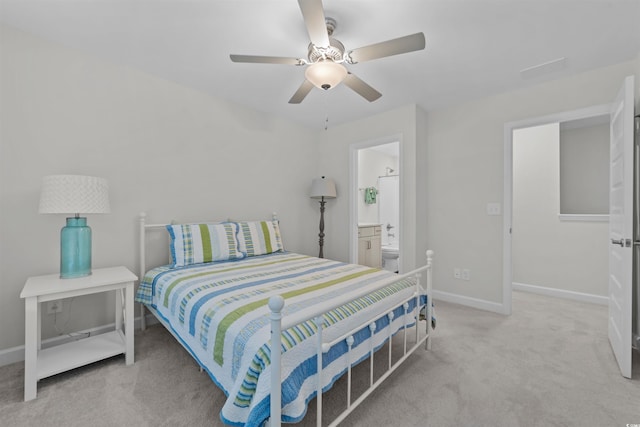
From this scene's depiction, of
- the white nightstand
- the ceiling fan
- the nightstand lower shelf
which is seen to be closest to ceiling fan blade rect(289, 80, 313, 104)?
the ceiling fan

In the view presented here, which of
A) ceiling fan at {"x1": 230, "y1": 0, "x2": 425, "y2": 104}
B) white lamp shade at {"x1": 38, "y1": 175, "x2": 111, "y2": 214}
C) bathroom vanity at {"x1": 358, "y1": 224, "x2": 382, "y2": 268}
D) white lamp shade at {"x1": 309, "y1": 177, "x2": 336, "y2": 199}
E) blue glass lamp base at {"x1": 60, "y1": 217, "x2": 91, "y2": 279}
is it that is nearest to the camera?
ceiling fan at {"x1": 230, "y1": 0, "x2": 425, "y2": 104}

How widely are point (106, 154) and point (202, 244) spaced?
112 cm

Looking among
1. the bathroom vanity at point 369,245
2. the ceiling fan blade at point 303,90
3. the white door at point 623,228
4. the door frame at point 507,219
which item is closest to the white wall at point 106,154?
the ceiling fan blade at point 303,90

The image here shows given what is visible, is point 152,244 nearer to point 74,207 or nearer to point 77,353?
point 74,207

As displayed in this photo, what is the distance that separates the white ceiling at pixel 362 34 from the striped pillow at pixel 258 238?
1.47 m

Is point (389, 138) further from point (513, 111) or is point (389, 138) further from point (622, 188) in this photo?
point (622, 188)

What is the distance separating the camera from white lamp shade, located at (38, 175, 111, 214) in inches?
72.5

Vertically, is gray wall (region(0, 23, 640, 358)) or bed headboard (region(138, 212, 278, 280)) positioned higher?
gray wall (region(0, 23, 640, 358))

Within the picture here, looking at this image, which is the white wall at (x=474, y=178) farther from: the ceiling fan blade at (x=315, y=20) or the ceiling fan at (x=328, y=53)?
the ceiling fan blade at (x=315, y=20)

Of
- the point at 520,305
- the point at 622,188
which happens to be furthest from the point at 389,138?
the point at 520,305

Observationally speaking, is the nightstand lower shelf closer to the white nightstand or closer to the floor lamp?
the white nightstand

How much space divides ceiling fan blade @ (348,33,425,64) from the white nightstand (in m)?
2.19

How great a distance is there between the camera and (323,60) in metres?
1.81

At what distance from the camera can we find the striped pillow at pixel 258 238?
285cm
